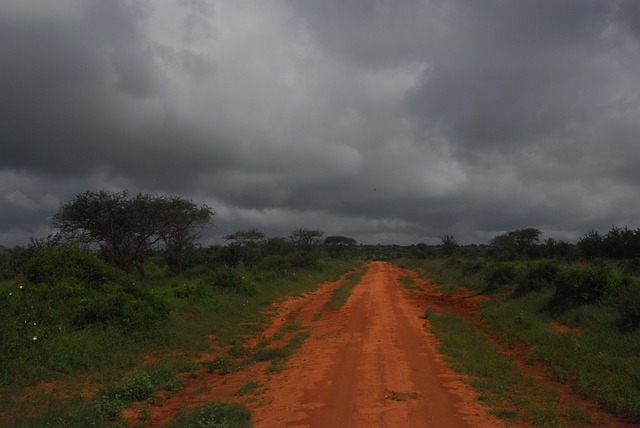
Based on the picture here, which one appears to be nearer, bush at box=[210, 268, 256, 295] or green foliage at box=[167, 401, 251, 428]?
green foliage at box=[167, 401, 251, 428]

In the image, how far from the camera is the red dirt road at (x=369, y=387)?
22.6 ft

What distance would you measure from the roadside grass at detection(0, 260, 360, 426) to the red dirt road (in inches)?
51.4

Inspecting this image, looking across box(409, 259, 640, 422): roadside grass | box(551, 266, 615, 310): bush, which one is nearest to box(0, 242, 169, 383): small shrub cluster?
box(409, 259, 640, 422): roadside grass

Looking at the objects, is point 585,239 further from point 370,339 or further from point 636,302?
point 370,339

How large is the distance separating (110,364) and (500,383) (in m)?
8.22

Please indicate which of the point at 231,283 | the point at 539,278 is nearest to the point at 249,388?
the point at 231,283

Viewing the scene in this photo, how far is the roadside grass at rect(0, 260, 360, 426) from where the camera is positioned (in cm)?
766

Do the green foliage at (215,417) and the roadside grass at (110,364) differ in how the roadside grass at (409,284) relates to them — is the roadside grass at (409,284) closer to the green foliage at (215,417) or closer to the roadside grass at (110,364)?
the roadside grass at (110,364)

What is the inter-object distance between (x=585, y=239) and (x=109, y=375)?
37.4m

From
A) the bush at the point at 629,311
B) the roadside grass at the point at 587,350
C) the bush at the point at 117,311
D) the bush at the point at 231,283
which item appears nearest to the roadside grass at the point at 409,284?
the bush at the point at 231,283

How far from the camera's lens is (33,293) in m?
13.4

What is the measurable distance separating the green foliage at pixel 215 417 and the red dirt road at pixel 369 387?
24cm

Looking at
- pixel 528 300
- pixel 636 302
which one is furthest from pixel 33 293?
pixel 528 300

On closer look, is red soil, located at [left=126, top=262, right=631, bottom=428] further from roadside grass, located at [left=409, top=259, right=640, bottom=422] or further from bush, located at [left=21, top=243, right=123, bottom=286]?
bush, located at [left=21, top=243, right=123, bottom=286]
